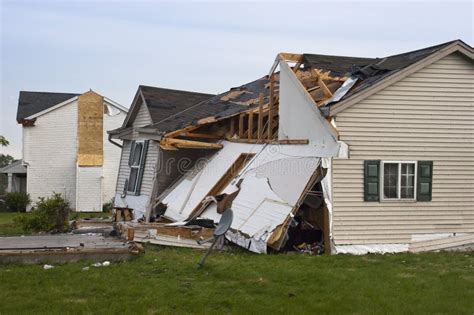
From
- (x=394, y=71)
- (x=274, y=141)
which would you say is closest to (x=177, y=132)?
(x=274, y=141)

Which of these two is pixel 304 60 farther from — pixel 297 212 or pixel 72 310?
pixel 72 310

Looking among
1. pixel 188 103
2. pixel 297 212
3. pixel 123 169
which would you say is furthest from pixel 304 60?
pixel 123 169

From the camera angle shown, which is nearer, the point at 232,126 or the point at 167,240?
the point at 167,240

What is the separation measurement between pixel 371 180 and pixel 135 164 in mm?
10378

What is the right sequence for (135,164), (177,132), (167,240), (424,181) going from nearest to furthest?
(424,181), (167,240), (177,132), (135,164)

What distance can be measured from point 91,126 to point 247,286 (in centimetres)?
3070

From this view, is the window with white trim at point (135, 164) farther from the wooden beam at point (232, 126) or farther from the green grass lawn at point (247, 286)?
the green grass lawn at point (247, 286)

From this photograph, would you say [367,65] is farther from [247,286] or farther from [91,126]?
[91,126]

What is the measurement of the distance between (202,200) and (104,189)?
22.5 metres

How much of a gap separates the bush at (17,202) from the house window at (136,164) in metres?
18.5

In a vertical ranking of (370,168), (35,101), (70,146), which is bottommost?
(370,168)

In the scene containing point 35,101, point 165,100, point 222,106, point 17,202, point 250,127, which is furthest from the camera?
point 35,101

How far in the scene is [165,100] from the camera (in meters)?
22.1

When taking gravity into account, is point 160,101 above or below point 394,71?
below
